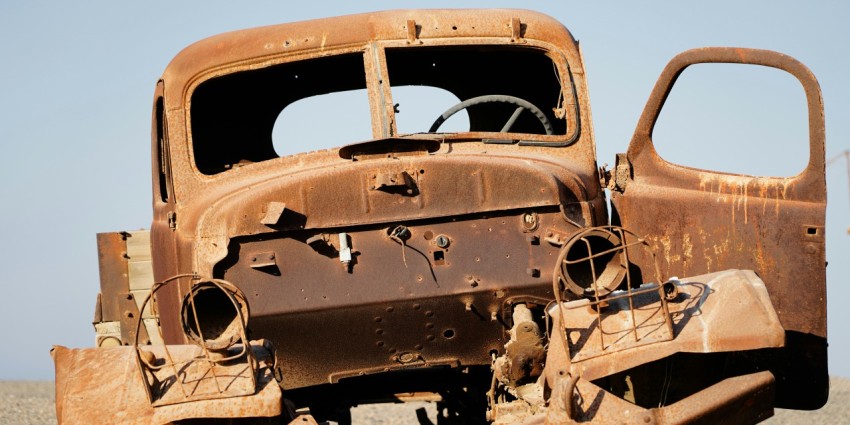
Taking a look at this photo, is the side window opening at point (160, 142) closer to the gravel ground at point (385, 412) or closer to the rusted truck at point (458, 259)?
the rusted truck at point (458, 259)

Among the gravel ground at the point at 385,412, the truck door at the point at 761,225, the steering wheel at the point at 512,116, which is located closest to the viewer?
the truck door at the point at 761,225

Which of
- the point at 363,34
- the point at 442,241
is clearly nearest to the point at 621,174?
the point at 442,241

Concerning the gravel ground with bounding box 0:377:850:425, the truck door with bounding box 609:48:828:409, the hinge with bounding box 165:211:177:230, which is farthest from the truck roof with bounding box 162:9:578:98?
the gravel ground with bounding box 0:377:850:425

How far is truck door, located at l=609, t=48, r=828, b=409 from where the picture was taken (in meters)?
6.45

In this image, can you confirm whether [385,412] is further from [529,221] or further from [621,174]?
[529,221]

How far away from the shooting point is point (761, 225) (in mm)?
6598

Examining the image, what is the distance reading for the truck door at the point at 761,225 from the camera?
21.1ft

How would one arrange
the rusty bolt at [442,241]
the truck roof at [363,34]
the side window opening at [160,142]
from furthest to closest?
the side window opening at [160,142] < the truck roof at [363,34] < the rusty bolt at [442,241]

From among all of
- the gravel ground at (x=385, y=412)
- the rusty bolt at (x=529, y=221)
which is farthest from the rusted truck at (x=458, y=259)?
the gravel ground at (x=385, y=412)

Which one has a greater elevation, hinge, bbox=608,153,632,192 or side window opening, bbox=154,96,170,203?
side window opening, bbox=154,96,170,203

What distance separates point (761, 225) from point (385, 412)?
9000 millimetres

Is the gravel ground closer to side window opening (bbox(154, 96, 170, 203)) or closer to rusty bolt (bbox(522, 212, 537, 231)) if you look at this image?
side window opening (bbox(154, 96, 170, 203))

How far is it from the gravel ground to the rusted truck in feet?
15.6

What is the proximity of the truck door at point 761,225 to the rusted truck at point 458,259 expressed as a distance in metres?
0.01
